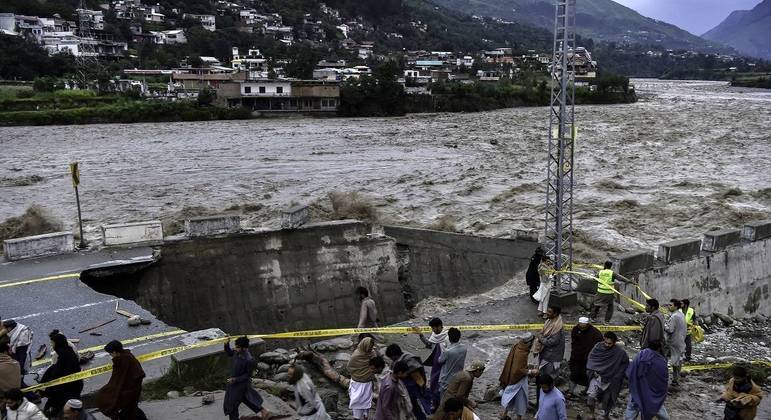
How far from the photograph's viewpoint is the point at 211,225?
1602cm

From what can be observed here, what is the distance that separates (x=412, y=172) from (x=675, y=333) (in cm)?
3118

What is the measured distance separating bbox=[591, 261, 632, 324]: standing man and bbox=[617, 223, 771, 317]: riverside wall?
5.72 ft

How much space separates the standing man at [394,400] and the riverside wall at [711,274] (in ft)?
30.4

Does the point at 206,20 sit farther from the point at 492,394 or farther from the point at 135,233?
the point at 492,394

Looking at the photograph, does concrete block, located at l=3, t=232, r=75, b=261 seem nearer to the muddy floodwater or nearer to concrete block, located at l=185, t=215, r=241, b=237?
concrete block, located at l=185, t=215, r=241, b=237

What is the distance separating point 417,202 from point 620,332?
21.3 meters

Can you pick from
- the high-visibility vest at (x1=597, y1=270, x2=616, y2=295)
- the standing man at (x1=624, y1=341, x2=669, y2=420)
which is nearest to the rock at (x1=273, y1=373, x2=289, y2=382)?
the standing man at (x1=624, y1=341, x2=669, y2=420)

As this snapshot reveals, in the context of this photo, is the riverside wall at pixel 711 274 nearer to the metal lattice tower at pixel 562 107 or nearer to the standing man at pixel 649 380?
the metal lattice tower at pixel 562 107

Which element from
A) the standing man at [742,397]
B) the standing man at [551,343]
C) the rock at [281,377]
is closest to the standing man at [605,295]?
the standing man at [551,343]

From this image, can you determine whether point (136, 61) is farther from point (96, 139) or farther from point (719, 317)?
point (719, 317)

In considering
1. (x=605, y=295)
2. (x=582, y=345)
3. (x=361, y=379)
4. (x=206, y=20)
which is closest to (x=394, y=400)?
(x=361, y=379)

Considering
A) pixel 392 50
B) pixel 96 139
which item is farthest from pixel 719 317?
pixel 392 50

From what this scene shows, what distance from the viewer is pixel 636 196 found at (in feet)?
112

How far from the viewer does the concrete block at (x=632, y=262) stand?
14648mm
